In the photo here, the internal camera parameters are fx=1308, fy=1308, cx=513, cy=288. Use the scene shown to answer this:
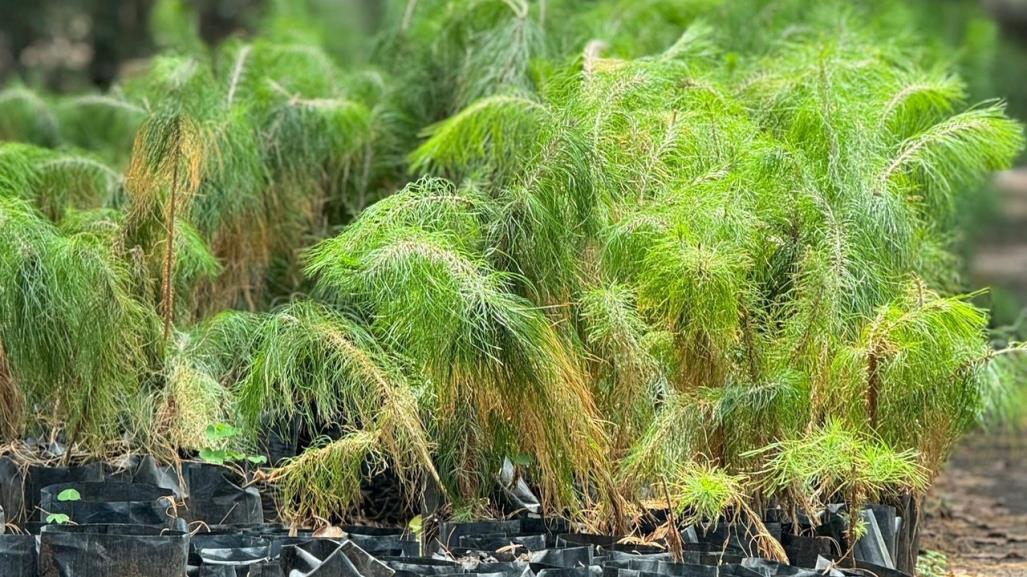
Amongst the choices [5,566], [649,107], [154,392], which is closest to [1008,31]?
[649,107]

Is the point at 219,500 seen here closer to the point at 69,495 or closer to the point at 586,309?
the point at 69,495

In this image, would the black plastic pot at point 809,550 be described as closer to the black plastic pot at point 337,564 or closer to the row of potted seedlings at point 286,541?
the row of potted seedlings at point 286,541

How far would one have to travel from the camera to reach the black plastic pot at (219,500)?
3723 millimetres

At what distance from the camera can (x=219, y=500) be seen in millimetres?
3734

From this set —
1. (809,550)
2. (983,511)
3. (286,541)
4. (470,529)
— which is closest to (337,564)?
(286,541)

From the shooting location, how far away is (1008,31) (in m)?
11.4

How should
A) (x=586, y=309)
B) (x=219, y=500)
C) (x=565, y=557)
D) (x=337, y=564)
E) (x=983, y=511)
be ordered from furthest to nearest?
(x=983, y=511)
(x=219, y=500)
(x=586, y=309)
(x=565, y=557)
(x=337, y=564)

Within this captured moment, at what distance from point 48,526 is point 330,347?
819mm

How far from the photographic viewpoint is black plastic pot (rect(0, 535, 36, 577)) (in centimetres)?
315

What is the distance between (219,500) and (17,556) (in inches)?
26.9

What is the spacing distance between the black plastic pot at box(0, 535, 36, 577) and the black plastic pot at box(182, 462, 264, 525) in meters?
0.57

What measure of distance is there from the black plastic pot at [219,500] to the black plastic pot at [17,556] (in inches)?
22.5

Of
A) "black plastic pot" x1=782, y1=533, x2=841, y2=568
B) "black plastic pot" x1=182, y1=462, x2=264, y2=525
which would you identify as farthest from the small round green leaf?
"black plastic pot" x1=782, y1=533, x2=841, y2=568

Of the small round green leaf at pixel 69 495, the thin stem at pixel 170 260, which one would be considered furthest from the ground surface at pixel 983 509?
the small round green leaf at pixel 69 495
